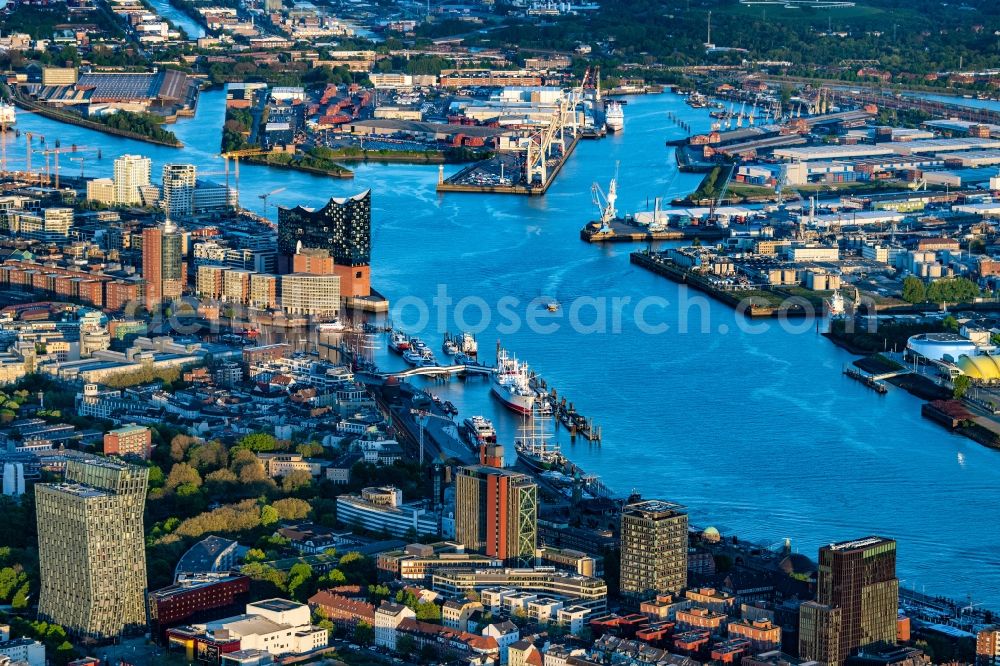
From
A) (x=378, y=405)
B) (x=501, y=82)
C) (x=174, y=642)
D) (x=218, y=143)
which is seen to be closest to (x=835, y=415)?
(x=378, y=405)

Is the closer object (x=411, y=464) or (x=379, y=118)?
(x=411, y=464)

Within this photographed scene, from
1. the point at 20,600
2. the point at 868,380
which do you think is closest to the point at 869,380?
the point at 868,380

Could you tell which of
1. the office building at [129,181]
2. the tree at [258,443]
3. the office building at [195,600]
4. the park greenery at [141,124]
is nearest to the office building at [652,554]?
the office building at [195,600]

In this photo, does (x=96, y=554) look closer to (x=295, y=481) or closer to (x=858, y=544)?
(x=295, y=481)

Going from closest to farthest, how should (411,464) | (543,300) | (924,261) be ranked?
(411,464) < (543,300) < (924,261)

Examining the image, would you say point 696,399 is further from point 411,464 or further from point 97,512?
point 97,512

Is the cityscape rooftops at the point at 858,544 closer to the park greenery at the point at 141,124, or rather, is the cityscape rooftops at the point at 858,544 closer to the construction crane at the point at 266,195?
the construction crane at the point at 266,195

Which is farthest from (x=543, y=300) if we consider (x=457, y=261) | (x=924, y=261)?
(x=924, y=261)

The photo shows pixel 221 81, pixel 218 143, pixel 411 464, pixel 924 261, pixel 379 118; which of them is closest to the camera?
pixel 411 464
